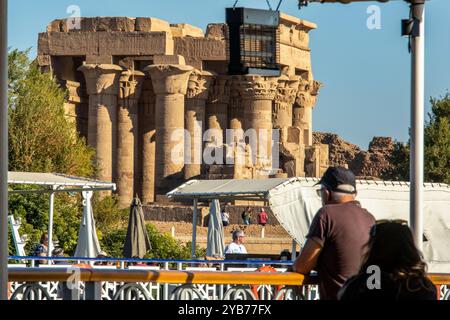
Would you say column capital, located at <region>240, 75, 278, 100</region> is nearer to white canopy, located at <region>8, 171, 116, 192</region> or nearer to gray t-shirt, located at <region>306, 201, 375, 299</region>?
white canopy, located at <region>8, 171, 116, 192</region>

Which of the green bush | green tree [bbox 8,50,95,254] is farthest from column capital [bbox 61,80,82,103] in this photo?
the green bush

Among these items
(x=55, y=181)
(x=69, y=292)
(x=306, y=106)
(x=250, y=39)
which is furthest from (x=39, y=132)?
(x=69, y=292)

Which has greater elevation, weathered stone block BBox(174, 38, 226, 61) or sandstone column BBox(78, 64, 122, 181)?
weathered stone block BBox(174, 38, 226, 61)

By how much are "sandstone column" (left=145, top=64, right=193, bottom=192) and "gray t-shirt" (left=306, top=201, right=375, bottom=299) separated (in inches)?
1991

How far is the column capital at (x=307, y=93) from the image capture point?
223ft

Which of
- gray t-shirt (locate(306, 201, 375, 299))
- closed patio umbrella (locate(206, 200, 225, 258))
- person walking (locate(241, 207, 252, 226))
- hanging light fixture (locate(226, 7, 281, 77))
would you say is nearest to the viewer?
gray t-shirt (locate(306, 201, 375, 299))

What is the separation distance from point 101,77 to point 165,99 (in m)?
2.63

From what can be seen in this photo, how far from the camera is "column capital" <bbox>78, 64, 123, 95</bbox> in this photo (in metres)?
61.0

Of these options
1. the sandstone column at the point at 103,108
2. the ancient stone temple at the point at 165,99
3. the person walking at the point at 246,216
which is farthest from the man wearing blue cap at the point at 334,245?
the sandstone column at the point at 103,108

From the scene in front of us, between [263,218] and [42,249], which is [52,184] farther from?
[263,218]

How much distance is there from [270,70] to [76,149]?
37143 mm

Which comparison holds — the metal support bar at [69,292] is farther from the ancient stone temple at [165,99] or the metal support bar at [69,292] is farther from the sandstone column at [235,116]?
the sandstone column at [235,116]
